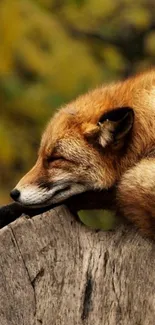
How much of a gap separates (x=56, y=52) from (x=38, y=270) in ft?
21.8

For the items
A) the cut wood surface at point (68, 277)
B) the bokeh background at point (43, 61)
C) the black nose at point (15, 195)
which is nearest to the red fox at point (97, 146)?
the black nose at point (15, 195)

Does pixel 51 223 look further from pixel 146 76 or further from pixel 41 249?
pixel 146 76

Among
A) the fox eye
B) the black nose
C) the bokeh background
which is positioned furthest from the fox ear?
the bokeh background

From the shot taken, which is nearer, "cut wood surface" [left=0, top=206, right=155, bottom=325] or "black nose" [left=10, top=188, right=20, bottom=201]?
"cut wood surface" [left=0, top=206, right=155, bottom=325]

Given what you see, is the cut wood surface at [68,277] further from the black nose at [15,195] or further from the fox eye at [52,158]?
the fox eye at [52,158]

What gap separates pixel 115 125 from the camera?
5.89 metres

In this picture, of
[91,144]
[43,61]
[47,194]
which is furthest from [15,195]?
[43,61]

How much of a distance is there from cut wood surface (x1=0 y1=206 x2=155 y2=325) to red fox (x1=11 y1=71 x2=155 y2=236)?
0.49 metres

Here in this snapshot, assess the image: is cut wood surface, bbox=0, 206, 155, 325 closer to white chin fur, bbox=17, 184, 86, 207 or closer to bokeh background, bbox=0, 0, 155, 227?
white chin fur, bbox=17, 184, 86, 207

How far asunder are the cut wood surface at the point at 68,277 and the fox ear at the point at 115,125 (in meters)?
0.85

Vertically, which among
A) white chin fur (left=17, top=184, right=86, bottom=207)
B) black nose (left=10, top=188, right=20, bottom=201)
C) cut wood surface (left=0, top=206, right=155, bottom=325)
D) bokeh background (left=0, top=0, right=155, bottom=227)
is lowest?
cut wood surface (left=0, top=206, right=155, bottom=325)

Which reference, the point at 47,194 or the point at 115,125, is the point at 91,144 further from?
the point at 47,194

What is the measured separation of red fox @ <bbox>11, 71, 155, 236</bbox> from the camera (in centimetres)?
586

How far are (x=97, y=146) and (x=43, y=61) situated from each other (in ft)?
16.9
